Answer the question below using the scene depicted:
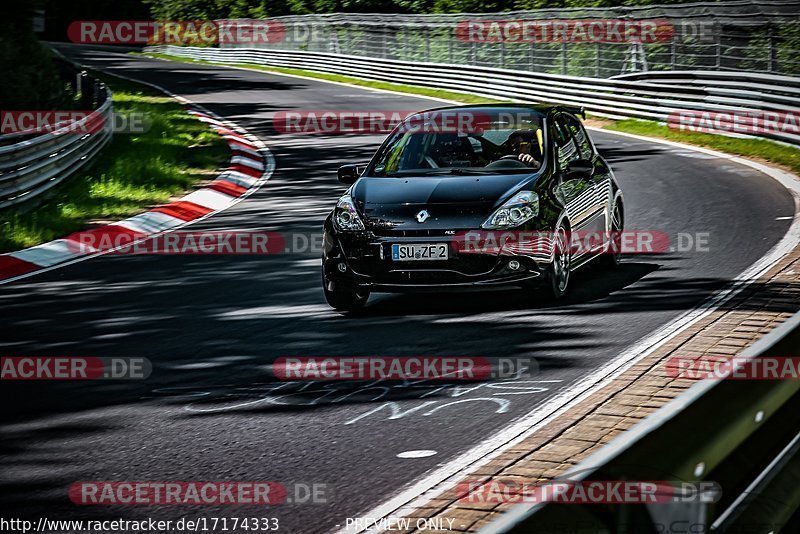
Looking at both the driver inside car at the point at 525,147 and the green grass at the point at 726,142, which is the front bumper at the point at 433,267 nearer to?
the driver inside car at the point at 525,147

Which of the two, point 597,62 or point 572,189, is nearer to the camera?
point 572,189

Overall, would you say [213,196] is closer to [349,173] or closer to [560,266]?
[349,173]

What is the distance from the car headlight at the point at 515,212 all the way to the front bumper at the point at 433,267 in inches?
8.4

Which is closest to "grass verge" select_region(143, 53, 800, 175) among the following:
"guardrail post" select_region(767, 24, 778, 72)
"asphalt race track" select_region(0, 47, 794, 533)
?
"guardrail post" select_region(767, 24, 778, 72)

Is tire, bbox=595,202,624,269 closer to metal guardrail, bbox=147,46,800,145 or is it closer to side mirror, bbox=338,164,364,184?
side mirror, bbox=338,164,364,184

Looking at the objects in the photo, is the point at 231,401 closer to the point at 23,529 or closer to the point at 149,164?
the point at 23,529

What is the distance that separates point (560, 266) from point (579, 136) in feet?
7.29

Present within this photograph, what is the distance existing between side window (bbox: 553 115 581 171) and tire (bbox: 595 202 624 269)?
828 millimetres

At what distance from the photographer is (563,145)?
10.7 metres

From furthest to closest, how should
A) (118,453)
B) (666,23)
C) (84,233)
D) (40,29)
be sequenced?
(666,23), (40,29), (84,233), (118,453)

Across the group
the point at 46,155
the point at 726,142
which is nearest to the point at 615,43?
the point at 726,142

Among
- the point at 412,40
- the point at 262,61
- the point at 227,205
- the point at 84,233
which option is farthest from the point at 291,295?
the point at 262,61

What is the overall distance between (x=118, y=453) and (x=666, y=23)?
24.8 meters

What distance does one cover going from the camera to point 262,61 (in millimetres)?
55031
